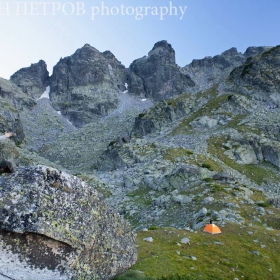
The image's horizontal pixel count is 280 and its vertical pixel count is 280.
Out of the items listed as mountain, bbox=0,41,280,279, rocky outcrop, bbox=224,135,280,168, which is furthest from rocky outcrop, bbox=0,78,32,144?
rocky outcrop, bbox=224,135,280,168

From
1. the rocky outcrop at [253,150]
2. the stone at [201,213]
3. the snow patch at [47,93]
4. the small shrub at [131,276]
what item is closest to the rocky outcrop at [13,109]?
the snow patch at [47,93]

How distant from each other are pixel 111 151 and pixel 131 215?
116 feet

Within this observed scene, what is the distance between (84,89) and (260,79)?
12324 cm

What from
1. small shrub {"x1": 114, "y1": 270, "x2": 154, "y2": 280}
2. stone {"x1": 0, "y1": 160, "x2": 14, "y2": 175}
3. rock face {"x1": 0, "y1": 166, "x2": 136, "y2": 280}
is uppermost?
stone {"x1": 0, "y1": 160, "x2": 14, "y2": 175}

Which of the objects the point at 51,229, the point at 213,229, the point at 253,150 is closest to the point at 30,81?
the point at 253,150

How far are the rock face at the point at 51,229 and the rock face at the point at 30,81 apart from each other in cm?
18304

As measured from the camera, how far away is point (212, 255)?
66.1ft

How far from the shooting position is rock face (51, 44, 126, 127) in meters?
168

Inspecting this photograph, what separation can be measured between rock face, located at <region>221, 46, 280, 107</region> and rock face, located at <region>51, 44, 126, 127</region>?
9031 centimetres

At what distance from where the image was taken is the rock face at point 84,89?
16788cm

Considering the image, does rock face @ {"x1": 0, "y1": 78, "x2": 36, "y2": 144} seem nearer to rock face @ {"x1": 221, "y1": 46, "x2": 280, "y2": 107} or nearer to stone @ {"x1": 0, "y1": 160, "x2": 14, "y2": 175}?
rock face @ {"x1": 221, "y1": 46, "x2": 280, "y2": 107}

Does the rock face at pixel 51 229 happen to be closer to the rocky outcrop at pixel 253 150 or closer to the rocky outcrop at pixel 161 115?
the rocky outcrop at pixel 253 150

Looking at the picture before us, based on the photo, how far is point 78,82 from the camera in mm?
188500

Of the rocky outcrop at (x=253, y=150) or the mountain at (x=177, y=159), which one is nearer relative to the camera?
the mountain at (x=177, y=159)
